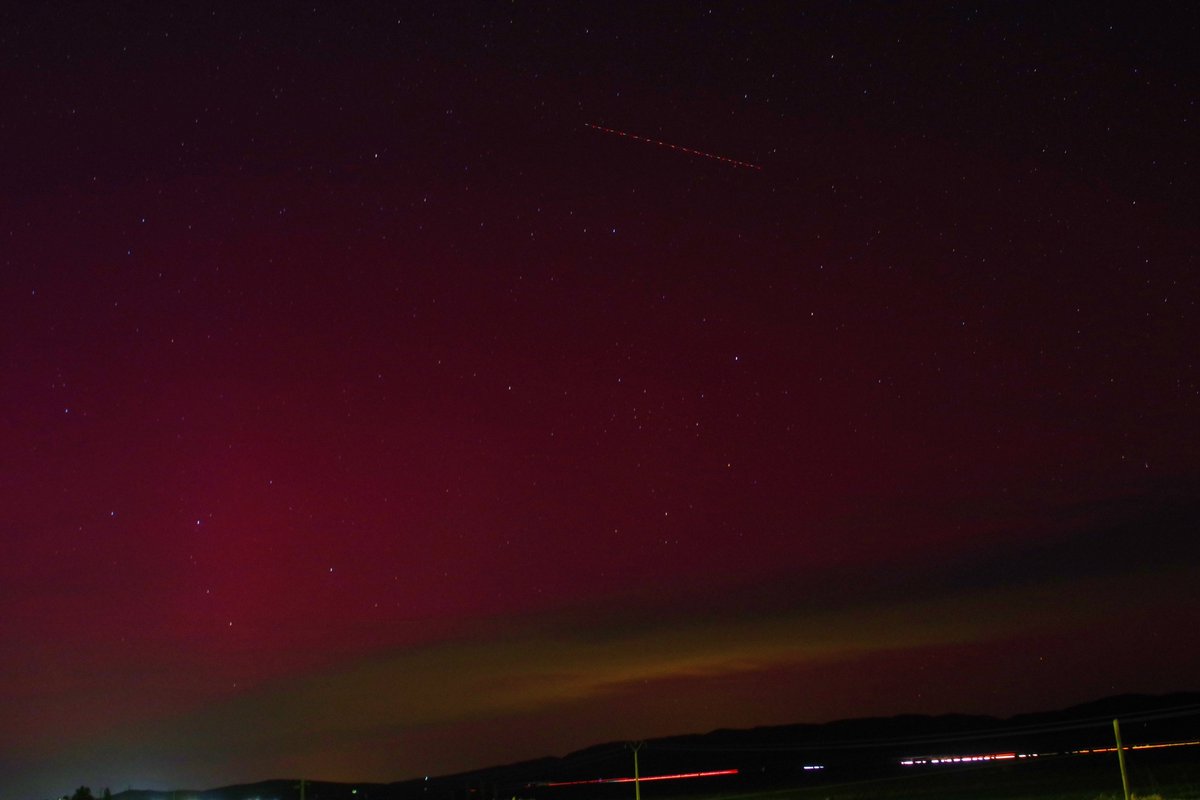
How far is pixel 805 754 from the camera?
170 metres

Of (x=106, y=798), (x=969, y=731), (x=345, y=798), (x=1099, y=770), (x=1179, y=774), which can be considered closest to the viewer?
(x=106, y=798)

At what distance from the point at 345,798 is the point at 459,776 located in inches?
2712

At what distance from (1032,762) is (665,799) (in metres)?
28.0

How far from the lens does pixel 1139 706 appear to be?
172250mm

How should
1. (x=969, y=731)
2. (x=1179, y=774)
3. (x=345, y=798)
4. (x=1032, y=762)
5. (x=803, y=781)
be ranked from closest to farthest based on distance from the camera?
1. (x=1179, y=774)
2. (x=1032, y=762)
3. (x=803, y=781)
4. (x=345, y=798)
5. (x=969, y=731)

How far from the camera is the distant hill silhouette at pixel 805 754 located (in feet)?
394

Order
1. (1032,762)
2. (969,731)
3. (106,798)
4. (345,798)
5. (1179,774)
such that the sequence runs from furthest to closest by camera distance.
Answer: (969,731)
(345,798)
(1032,762)
(1179,774)
(106,798)

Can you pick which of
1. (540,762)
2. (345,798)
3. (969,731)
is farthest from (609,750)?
(345,798)

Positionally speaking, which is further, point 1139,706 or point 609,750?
point 609,750

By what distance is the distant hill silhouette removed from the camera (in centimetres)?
12012

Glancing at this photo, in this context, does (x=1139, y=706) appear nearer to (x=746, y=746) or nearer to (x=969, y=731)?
(x=969, y=731)

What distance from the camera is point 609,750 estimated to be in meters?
188

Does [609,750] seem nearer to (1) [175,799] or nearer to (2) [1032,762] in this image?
(2) [1032,762]

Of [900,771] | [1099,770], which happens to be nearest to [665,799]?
[900,771]
